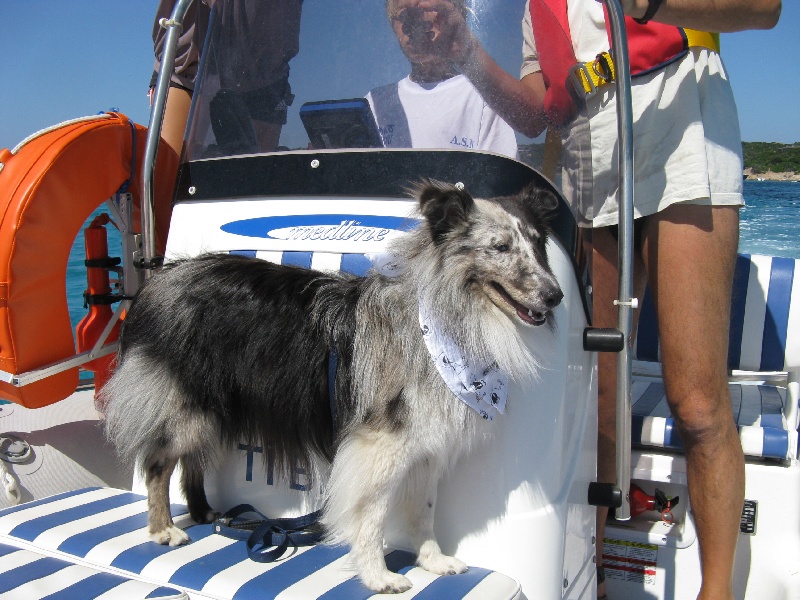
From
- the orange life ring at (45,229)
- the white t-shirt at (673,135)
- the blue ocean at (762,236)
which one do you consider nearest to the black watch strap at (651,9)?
the white t-shirt at (673,135)

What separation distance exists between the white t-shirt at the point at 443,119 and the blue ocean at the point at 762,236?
3399 mm

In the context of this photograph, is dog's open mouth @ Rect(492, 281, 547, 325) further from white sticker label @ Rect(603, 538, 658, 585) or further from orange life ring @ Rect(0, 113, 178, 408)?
orange life ring @ Rect(0, 113, 178, 408)

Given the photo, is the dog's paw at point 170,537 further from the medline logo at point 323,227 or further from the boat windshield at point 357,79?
the boat windshield at point 357,79

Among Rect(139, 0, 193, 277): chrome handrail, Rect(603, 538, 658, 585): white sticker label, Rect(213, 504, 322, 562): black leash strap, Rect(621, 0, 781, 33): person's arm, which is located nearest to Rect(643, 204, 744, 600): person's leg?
Rect(603, 538, 658, 585): white sticker label

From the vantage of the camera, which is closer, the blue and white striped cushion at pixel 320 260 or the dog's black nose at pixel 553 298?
the dog's black nose at pixel 553 298

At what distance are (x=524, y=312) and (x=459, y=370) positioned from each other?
0.71 feet

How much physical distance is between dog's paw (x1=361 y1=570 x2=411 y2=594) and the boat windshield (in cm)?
118

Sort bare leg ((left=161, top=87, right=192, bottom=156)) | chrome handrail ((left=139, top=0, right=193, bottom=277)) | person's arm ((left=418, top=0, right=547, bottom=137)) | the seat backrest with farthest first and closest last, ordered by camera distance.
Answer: the seat backrest, bare leg ((left=161, top=87, right=192, bottom=156)), chrome handrail ((left=139, top=0, right=193, bottom=277)), person's arm ((left=418, top=0, right=547, bottom=137))

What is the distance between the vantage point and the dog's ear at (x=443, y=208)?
73.6 inches

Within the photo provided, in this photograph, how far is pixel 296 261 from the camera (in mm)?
2375

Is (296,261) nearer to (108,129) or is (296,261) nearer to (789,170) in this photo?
(108,129)

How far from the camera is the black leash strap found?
2.10m

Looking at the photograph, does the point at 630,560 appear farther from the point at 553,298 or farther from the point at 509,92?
the point at 509,92

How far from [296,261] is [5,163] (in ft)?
3.51
